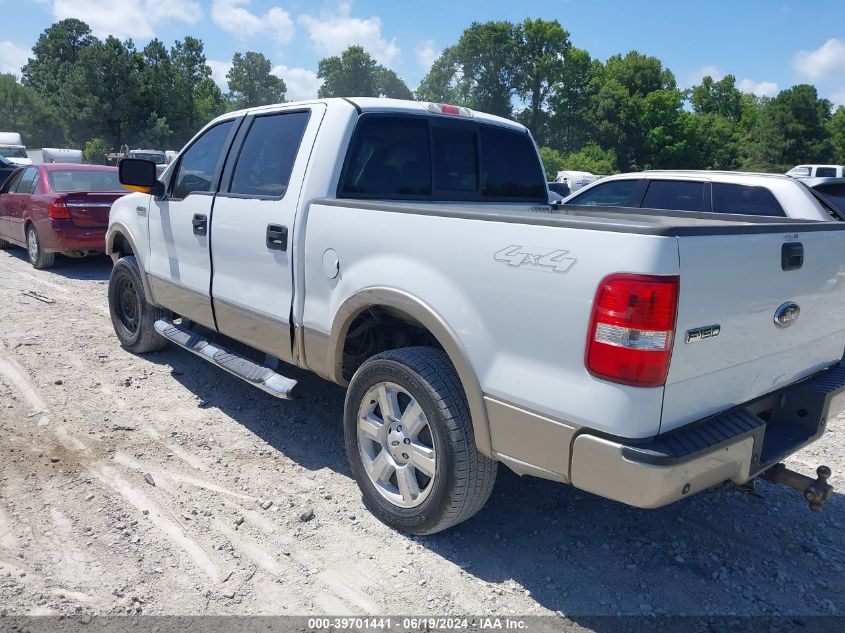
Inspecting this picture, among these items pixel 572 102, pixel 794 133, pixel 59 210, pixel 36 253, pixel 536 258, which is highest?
pixel 572 102

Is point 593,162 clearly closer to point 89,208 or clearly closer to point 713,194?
point 89,208

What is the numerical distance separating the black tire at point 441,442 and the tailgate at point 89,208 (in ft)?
26.1

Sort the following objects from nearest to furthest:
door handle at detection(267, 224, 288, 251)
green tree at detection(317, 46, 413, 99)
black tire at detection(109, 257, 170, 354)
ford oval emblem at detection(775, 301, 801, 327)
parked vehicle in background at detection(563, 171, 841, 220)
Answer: ford oval emblem at detection(775, 301, 801, 327) → door handle at detection(267, 224, 288, 251) → black tire at detection(109, 257, 170, 354) → parked vehicle in background at detection(563, 171, 841, 220) → green tree at detection(317, 46, 413, 99)

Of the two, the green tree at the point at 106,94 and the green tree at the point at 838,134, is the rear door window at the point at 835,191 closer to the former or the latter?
the green tree at the point at 106,94

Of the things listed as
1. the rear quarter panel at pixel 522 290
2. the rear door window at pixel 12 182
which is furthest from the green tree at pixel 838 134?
the rear quarter panel at pixel 522 290

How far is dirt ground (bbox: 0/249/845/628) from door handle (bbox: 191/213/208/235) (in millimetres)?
1330

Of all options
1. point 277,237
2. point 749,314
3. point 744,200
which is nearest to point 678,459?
point 749,314

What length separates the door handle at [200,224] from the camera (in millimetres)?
4375

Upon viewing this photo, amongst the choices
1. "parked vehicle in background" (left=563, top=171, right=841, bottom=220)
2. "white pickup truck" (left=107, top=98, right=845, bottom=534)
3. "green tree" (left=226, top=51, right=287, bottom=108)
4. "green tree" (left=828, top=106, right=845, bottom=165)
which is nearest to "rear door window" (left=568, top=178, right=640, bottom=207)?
"parked vehicle in background" (left=563, top=171, right=841, bottom=220)

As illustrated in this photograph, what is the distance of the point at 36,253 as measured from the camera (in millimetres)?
10086

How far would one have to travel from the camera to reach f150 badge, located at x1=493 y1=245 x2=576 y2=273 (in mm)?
2303

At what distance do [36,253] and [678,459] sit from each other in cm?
1063

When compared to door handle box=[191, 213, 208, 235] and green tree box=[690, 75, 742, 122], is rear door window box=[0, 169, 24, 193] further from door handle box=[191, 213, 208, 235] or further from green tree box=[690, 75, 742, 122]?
green tree box=[690, 75, 742, 122]

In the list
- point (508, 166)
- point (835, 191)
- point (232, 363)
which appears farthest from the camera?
point (835, 191)
